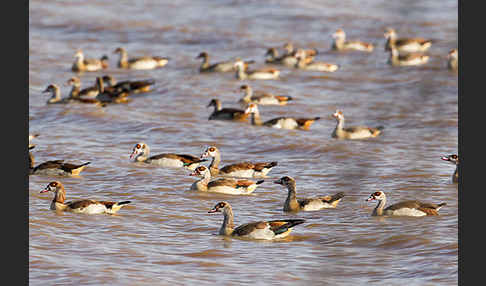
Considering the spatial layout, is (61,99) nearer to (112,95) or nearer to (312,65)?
(112,95)

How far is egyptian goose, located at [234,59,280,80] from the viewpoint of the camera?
1130 inches

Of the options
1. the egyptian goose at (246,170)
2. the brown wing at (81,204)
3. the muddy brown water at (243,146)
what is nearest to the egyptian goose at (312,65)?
the muddy brown water at (243,146)

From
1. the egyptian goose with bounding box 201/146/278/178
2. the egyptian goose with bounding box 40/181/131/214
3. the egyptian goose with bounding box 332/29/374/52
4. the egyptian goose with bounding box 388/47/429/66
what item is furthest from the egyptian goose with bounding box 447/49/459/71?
the egyptian goose with bounding box 40/181/131/214

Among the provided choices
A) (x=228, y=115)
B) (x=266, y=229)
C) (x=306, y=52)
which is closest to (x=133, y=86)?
(x=228, y=115)

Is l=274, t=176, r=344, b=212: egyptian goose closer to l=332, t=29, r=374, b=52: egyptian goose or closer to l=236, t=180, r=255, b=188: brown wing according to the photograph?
l=236, t=180, r=255, b=188: brown wing

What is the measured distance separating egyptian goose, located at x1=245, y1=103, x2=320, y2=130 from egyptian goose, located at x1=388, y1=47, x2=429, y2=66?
904 centimetres

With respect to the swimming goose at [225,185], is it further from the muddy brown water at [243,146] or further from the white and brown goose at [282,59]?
the white and brown goose at [282,59]

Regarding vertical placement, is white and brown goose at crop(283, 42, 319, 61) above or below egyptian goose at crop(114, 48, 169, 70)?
above

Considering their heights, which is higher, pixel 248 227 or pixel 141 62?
pixel 141 62

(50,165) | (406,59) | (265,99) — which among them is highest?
(406,59)

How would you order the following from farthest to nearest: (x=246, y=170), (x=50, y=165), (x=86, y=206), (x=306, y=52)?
(x=306, y=52)
(x=246, y=170)
(x=50, y=165)
(x=86, y=206)

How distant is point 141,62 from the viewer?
31.2 meters

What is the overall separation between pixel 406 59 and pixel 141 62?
8949mm

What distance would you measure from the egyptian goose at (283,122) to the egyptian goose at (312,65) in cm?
755
